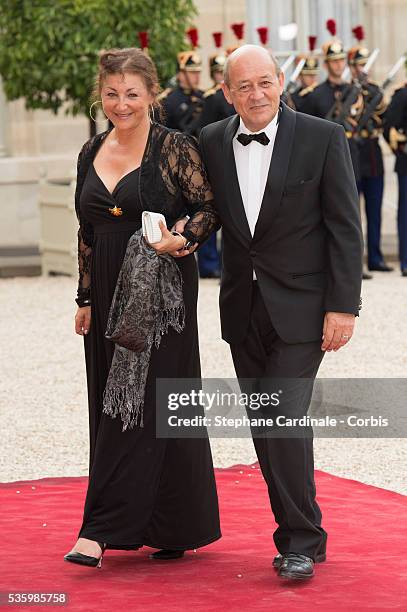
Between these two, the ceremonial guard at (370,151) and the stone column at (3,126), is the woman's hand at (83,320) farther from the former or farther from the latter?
the stone column at (3,126)

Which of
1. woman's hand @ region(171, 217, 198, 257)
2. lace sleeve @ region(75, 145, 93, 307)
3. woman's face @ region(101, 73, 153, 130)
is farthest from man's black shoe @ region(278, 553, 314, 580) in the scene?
woman's face @ region(101, 73, 153, 130)

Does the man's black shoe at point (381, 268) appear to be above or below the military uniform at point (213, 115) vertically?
below

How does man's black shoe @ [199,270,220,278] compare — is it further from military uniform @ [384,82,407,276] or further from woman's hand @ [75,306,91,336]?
woman's hand @ [75,306,91,336]

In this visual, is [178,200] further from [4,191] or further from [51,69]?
[4,191]

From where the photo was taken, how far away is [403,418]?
7637 millimetres

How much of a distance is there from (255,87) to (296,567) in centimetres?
140

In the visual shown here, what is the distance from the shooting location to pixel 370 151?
45.2 feet

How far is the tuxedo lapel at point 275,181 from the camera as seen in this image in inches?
189

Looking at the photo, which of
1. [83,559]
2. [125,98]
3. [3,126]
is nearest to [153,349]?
[83,559]

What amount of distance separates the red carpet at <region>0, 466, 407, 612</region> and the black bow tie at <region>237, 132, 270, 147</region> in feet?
4.17

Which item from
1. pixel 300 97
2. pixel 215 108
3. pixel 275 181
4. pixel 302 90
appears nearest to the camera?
pixel 275 181

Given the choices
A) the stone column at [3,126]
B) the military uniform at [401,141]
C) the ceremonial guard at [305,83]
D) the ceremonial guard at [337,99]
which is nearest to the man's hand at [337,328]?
the ceremonial guard at [337,99]

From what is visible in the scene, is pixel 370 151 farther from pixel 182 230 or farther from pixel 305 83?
pixel 182 230

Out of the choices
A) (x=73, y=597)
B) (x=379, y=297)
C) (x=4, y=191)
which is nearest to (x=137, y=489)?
(x=73, y=597)
